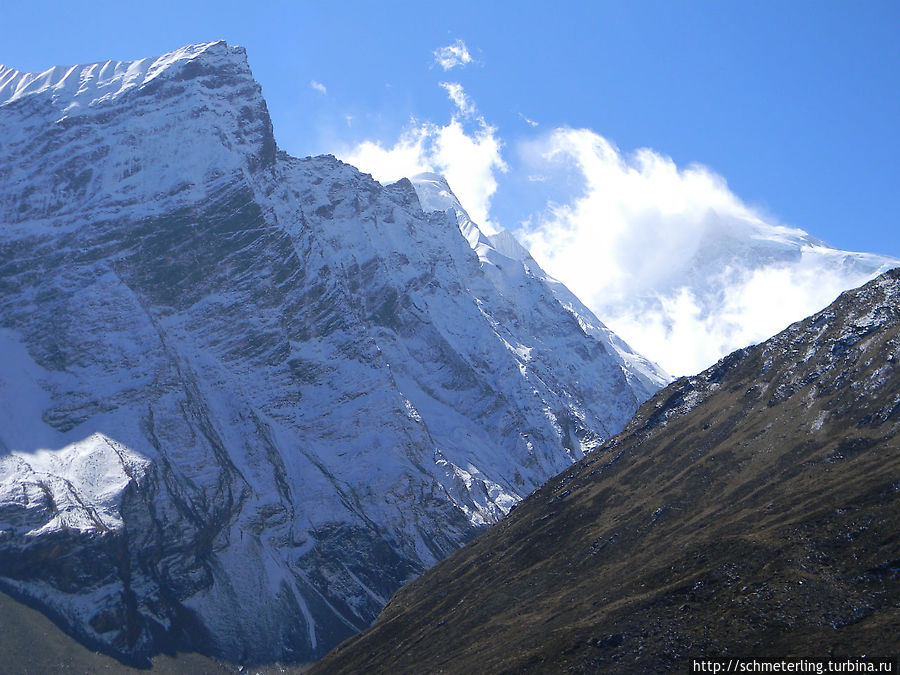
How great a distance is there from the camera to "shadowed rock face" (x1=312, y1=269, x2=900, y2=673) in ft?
309

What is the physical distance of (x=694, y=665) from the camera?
295ft

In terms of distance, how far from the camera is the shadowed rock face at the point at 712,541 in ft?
309

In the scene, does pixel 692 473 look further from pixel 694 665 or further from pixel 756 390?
pixel 694 665

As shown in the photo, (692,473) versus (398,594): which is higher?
(398,594)

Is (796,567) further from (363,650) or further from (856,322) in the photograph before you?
(363,650)

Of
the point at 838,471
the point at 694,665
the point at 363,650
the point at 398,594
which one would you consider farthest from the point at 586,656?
the point at 398,594

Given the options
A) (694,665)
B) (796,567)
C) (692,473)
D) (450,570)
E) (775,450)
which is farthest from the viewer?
(450,570)

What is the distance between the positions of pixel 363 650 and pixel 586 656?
223 feet

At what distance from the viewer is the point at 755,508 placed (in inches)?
4902

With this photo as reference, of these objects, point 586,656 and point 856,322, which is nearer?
point 586,656

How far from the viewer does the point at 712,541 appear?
116875 millimetres

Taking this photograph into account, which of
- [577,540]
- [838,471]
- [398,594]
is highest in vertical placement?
[398,594]

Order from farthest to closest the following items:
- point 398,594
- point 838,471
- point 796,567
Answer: point 398,594, point 838,471, point 796,567

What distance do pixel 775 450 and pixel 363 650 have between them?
72.0 metres
